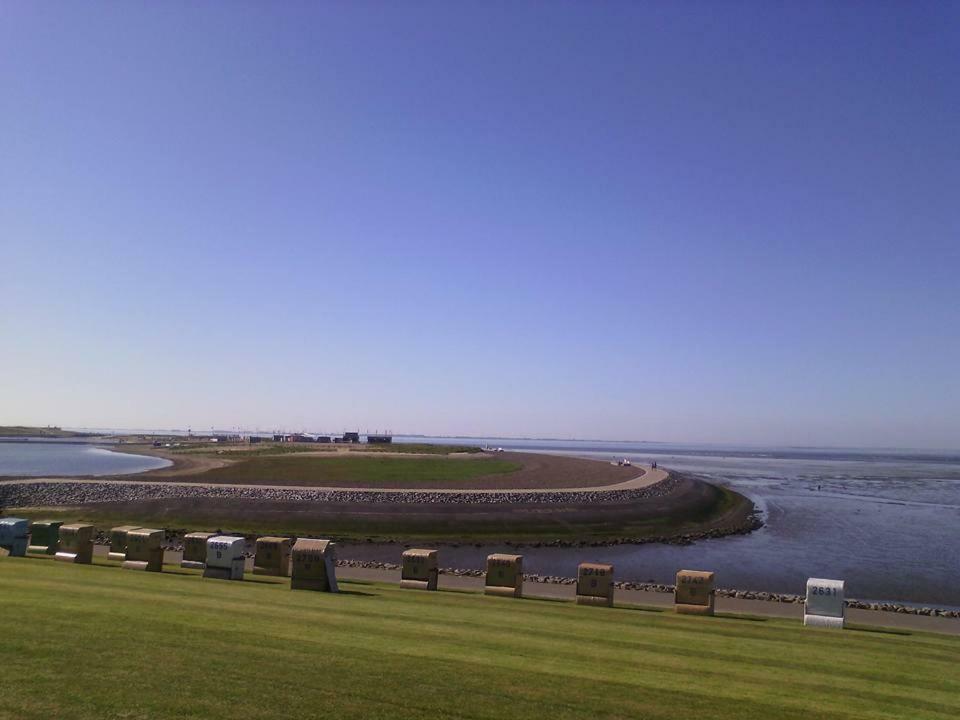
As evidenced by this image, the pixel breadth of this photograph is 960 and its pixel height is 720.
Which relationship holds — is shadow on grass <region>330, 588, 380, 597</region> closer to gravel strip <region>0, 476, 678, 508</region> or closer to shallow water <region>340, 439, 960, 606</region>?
shallow water <region>340, 439, 960, 606</region>

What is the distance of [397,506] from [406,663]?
41816mm

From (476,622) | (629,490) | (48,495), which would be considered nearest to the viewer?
(476,622)

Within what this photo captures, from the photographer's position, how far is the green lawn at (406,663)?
8031 millimetres

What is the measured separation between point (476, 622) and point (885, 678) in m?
7.18

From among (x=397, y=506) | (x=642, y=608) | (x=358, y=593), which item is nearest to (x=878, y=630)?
(x=642, y=608)

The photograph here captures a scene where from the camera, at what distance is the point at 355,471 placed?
73625mm

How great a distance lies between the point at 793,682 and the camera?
Answer: 10.4m

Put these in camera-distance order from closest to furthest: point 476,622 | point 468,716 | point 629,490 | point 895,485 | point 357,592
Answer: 1. point 468,716
2. point 476,622
3. point 357,592
4. point 629,490
5. point 895,485

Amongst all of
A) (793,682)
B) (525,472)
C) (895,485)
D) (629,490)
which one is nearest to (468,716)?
(793,682)

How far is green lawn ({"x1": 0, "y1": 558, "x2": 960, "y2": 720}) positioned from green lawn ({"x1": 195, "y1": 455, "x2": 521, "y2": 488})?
154ft

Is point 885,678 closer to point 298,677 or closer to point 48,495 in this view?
point 298,677

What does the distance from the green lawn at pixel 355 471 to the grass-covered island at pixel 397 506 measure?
0.28m

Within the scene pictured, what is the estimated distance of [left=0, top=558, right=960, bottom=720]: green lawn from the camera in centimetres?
803

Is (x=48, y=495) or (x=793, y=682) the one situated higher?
(x=793, y=682)
